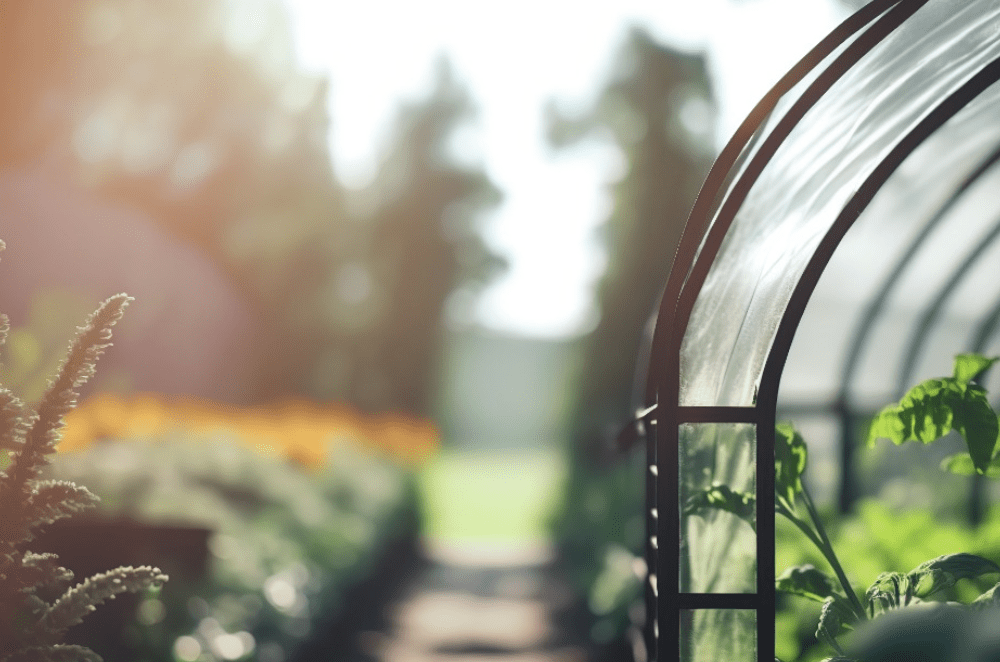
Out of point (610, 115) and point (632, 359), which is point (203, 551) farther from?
point (610, 115)

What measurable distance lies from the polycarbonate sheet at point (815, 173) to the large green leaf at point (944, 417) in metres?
0.35

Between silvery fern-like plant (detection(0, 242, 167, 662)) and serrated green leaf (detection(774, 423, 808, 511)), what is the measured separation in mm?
1608

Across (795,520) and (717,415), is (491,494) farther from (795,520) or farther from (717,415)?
(717,415)

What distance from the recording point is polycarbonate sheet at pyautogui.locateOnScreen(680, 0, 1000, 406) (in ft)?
7.27

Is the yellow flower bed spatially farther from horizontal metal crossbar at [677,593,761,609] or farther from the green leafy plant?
the green leafy plant

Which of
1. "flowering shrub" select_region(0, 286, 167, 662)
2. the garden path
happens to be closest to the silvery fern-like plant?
"flowering shrub" select_region(0, 286, 167, 662)

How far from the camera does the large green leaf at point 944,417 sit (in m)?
2.08

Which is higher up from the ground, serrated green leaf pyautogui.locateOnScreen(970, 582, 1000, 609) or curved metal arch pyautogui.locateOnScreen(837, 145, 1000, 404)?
curved metal arch pyautogui.locateOnScreen(837, 145, 1000, 404)

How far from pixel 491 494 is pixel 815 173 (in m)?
25.5

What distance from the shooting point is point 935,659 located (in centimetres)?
136

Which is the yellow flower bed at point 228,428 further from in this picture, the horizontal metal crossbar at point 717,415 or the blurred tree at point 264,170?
the blurred tree at point 264,170

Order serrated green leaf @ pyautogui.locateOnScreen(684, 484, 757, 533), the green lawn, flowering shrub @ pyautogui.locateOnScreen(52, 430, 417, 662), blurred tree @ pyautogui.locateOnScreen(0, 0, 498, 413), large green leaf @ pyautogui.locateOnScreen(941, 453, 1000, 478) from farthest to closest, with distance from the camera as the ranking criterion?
the green lawn, blurred tree @ pyautogui.locateOnScreen(0, 0, 498, 413), flowering shrub @ pyautogui.locateOnScreen(52, 430, 417, 662), large green leaf @ pyautogui.locateOnScreen(941, 453, 1000, 478), serrated green leaf @ pyautogui.locateOnScreen(684, 484, 757, 533)

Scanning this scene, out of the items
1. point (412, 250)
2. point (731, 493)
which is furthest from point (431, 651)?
point (412, 250)

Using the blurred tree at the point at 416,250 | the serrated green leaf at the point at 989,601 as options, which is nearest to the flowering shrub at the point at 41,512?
the serrated green leaf at the point at 989,601
